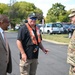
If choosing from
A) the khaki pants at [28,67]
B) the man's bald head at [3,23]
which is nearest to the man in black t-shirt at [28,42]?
the khaki pants at [28,67]

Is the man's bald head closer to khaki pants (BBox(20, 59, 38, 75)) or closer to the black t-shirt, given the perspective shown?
the black t-shirt

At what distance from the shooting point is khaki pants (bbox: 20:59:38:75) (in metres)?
6.14

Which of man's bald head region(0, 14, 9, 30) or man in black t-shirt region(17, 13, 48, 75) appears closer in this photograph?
man's bald head region(0, 14, 9, 30)

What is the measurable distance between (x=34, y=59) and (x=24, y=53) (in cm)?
33

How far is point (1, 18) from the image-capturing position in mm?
5250

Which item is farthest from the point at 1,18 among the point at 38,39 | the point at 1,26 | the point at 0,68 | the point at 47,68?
the point at 47,68

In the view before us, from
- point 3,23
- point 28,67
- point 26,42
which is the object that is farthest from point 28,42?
point 3,23

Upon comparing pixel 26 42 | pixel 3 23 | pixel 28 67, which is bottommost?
pixel 28 67

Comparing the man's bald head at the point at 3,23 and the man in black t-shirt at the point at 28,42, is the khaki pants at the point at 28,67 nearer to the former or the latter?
the man in black t-shirt at the point at 28,42

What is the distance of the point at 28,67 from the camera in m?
6.20

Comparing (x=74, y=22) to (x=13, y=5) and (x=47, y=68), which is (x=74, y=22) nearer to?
(x=47, y=68)

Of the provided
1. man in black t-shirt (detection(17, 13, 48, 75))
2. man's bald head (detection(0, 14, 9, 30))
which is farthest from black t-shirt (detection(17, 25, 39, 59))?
man's bald head (detection(0, 14, 9, 30))

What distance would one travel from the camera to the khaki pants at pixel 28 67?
6.14m

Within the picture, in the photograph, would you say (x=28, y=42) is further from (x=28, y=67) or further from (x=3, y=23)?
(x=3, y=23)
